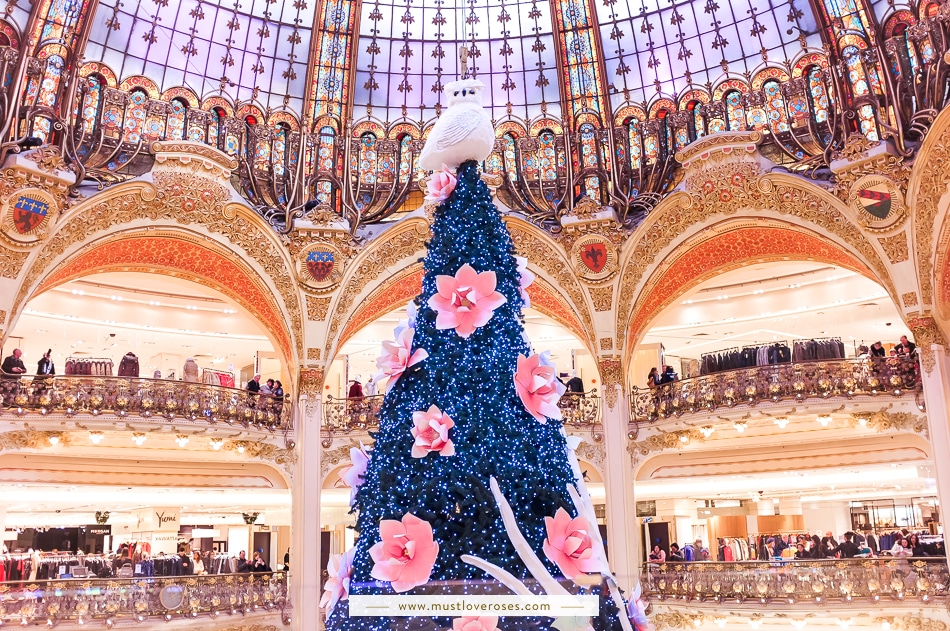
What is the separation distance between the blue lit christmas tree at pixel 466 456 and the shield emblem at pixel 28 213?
12.7m

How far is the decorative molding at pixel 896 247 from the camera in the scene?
55.0 ft

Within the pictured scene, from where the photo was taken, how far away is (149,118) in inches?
731

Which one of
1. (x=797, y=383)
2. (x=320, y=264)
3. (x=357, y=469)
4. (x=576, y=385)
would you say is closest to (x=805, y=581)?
(x=797, y=383)

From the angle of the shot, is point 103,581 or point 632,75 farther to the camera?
point 632,75

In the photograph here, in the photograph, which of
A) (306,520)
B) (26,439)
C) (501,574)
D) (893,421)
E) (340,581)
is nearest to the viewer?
(501,574)

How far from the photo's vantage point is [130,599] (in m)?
15.8

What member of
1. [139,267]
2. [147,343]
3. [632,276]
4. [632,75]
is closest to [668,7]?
[632,75]

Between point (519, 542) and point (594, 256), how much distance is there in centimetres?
1479

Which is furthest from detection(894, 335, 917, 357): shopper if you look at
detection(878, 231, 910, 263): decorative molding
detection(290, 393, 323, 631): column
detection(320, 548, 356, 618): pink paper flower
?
detection(320, 548, 356, 618): pink paper flower

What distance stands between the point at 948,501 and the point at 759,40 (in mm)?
10159

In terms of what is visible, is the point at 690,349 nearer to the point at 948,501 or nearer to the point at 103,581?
the point at 948,501

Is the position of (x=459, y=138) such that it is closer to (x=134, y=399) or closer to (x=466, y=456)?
(x=466, y=456)

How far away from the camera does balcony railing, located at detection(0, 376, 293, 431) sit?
54.0 ft

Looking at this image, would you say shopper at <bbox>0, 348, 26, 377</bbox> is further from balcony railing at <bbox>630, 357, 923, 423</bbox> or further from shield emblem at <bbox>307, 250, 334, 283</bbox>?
balcony railing at <bbox>630, 357, 923, 423</bbox>
